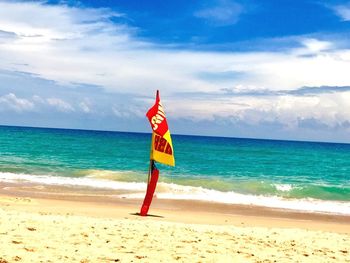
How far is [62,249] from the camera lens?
8.16 meters

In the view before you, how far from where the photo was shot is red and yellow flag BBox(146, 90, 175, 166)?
13.4 meters

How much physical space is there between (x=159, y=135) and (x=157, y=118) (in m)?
0.49

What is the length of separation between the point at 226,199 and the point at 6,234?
14.2 metres

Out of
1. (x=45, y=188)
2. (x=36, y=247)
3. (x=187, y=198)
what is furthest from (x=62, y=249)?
(x=45, y=188)

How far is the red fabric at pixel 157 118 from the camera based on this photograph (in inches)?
526

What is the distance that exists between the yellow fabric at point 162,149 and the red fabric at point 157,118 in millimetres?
151

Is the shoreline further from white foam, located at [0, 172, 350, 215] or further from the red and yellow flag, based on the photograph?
the red and yellow flag

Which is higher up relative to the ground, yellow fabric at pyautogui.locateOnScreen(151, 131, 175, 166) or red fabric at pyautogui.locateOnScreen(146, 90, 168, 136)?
red fabric at pyautogui.locateOnScreen(146, 90, 168, 136)

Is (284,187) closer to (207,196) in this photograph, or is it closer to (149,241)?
(207,196)

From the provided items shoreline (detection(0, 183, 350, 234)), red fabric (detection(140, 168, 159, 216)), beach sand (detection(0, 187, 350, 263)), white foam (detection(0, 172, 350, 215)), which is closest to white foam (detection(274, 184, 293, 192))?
white foam (detection(0, 172, 350, 215))

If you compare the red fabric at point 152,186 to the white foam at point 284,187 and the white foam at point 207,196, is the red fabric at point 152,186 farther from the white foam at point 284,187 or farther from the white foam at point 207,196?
the white foam at point 284,187

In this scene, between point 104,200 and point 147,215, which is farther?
point 104,200

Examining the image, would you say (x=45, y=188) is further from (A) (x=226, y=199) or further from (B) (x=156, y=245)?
(B) (x=156, y=245)

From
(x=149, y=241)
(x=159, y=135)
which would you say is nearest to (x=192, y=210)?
(x=159, y=135)
